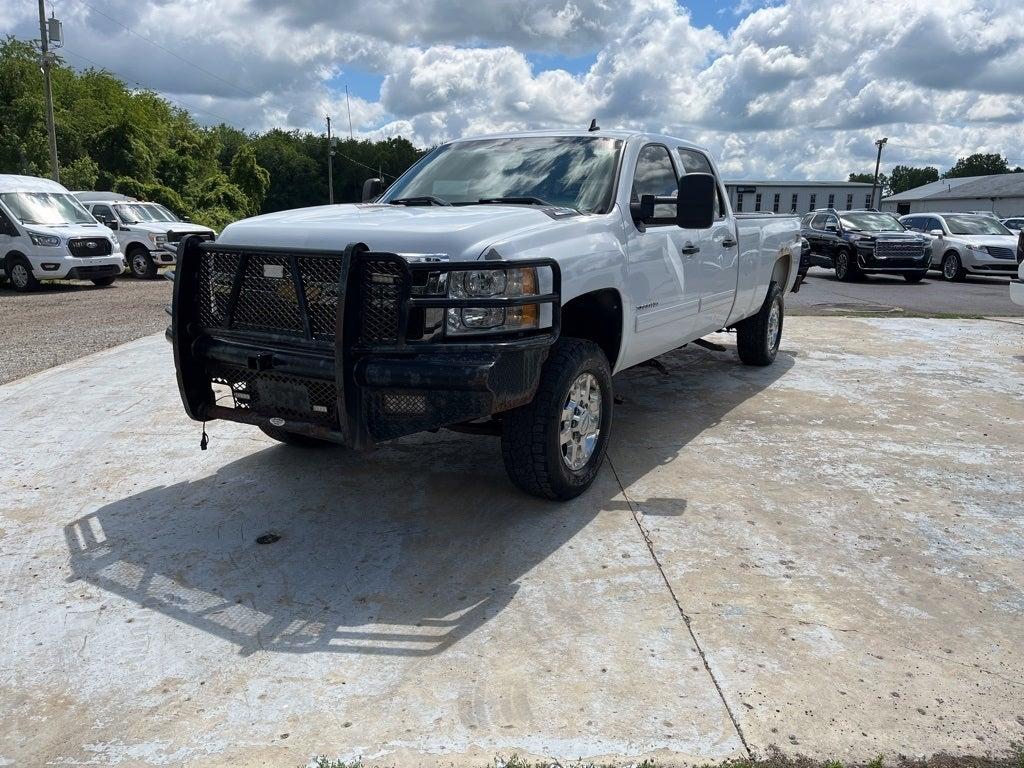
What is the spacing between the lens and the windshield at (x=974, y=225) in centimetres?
2023

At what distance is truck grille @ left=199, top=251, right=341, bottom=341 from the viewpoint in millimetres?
3783

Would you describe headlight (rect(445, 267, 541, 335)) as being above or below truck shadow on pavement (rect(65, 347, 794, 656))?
above

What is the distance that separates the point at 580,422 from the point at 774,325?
4350 millimetres

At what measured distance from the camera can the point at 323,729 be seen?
8.63 feet

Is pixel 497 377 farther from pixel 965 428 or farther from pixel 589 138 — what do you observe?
pixel 965 428

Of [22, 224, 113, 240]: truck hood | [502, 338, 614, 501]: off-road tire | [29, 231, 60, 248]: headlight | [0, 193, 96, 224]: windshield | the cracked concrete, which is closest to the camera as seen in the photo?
the cracked concrete

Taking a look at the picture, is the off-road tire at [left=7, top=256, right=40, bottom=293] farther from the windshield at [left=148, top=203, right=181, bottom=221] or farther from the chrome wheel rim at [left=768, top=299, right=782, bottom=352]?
the chrome wheel rim at [left=768, top=299, right=782, bottom=352]

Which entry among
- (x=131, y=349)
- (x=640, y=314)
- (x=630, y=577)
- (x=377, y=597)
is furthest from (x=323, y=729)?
(x=131, y=349)

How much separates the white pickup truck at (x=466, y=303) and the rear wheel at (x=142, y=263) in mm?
15753

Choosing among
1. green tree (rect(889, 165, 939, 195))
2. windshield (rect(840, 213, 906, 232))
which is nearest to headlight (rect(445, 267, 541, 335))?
windshield (rect(840, 213, 906, 232))

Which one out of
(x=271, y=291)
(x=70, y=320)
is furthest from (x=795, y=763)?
(x=70, y=320)

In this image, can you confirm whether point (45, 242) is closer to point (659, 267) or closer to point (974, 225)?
point (659, 267)

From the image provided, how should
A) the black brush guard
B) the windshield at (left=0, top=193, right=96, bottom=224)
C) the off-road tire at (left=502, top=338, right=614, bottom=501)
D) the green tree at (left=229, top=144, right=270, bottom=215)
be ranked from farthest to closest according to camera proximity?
the green tree at (left=229, top=144, right=270, bottom=215)
the windshield at (left=0, top=193, right=96, bottom=224)
the off-road tire at (left=502, top=338, right=614, bottom=501)
the black brush guard

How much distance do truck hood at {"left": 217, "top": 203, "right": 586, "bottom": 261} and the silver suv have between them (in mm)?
17570
